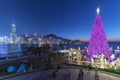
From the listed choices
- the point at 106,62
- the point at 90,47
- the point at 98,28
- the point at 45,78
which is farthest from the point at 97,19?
the point at 45,78

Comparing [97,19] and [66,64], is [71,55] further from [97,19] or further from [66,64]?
[97,19]

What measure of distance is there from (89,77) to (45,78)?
3372mm

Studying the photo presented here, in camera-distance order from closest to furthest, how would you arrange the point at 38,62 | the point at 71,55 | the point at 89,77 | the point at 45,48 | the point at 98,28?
the point at 89,77 → the point at 98,28 → the point at 38,62 → the point at 71,55 → the point at 45,48

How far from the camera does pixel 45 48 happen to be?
94.0 ft

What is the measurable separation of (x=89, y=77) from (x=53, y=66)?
627cm

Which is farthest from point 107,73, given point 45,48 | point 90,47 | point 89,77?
point 45,48

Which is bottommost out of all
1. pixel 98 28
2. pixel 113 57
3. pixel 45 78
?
pixel 45 78

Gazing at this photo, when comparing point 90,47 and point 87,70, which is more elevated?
point 90,47

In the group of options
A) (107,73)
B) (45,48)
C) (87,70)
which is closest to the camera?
(107,73)

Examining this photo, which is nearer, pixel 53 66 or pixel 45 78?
pixel 45 78

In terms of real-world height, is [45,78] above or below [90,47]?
below

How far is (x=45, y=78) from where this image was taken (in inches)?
610

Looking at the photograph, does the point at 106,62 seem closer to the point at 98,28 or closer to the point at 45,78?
the point at 98,28

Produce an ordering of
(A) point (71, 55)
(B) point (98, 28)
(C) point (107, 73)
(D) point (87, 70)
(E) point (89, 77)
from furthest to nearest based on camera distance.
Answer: (A) point (71, 55), (B) point (98, 28), (D) point (87, 70), (C) point (107, 73), (E) point (89, 77)
